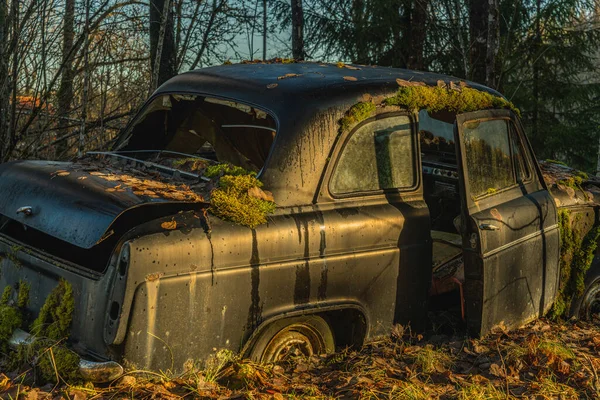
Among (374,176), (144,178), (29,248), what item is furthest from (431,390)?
(29,248)

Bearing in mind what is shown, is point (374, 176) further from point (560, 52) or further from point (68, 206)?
point (560, 52)

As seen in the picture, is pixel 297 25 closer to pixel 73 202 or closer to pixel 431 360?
pixel 431 360

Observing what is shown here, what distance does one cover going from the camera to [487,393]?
13.5ft

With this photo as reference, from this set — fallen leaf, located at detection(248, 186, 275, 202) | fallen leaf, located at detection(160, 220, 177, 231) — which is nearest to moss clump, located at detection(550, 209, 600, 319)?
fallen leaf, located at detection(248, 186, 275, 202)

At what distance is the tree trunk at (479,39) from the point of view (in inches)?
464

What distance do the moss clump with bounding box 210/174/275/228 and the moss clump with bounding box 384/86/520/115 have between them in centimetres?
120

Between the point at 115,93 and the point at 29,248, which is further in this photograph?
the point at 115,93

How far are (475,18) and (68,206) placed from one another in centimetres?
947

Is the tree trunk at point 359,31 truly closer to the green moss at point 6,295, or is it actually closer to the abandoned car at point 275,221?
the abandoned car at point 275,221

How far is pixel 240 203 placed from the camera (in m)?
4.04

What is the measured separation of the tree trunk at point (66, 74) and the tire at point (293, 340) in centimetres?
623

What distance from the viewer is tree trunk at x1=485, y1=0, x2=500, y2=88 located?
11.0m

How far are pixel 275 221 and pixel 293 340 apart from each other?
79cm

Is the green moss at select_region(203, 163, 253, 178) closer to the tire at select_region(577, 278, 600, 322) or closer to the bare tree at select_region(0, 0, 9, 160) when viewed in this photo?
the tire at select_region(577, 278, 600, 322)
